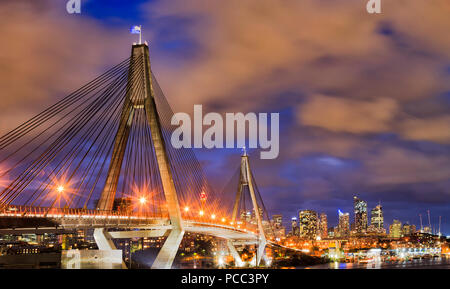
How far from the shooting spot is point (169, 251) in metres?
52.3

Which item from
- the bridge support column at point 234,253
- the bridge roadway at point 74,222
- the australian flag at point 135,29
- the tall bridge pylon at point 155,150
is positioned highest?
the australian flag at point 135,29

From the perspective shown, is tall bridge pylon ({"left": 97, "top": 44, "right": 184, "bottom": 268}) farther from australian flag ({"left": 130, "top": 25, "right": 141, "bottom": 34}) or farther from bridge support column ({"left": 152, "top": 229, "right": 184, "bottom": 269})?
australian flag ({"left": 130, "top": 25, "right": 141, "bottom": 34})

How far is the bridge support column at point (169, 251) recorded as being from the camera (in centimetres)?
5181

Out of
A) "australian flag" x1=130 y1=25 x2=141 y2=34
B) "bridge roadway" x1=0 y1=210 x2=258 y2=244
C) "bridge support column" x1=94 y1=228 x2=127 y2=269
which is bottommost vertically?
"bridge support column" x1=94 y1=228 x2=127 y2=269

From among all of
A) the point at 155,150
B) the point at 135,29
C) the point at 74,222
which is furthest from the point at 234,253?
the point at 74,222

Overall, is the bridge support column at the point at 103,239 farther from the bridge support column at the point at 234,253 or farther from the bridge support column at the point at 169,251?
the bridge support column at the point at 234,253

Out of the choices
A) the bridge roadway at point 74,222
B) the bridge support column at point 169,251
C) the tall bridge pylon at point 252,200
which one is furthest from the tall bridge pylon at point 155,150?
the tall bridge pylon at point 252,200

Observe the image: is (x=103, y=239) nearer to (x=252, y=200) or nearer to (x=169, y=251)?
(x=169, y=251)

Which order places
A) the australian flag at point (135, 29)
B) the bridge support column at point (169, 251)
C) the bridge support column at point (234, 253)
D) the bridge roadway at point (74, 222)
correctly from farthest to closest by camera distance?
the bridge support column at point (234, 253) < the australian flag at point (135, 29) < the bridge support column at point (169, 251) < the bridge roadway at point (74, 222)

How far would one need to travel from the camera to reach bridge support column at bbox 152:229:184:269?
51812 millimetres

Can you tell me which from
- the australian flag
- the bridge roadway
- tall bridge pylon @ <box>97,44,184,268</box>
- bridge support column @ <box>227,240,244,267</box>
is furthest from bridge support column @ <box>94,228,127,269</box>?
bridge support column @ <box>227,240,244,267</box>
